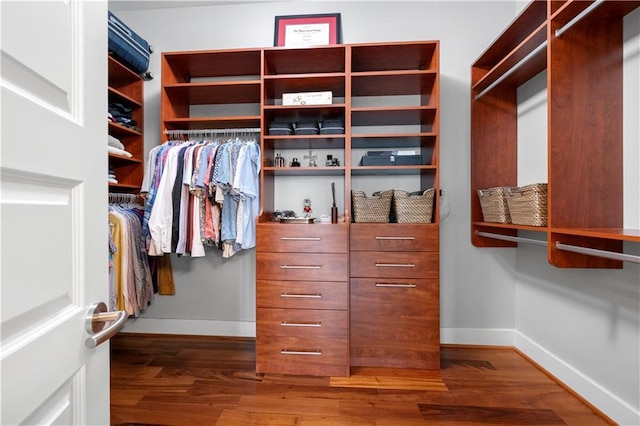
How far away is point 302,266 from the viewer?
6.31 feet

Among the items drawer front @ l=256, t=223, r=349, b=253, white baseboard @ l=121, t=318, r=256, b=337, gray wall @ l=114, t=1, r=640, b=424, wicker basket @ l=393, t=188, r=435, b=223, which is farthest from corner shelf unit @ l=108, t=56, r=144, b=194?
wicker basket @ l=393, t=188, r=435, b=223

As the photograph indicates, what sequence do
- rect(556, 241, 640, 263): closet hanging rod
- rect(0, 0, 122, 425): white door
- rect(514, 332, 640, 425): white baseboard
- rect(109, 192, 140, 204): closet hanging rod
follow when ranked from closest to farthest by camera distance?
rect(0, 0, 122, 425): white door → rect(556, 241, 640, 263): closet hanging rod → rect(514, 332, 640, 425): white baseboard → rect(109, 192, 140, 204): closet hanging rod

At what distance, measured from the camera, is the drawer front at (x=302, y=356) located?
188 cm

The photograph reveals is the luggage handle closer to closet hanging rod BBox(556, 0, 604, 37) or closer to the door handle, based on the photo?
the door handle

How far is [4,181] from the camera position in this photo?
0.38 metres

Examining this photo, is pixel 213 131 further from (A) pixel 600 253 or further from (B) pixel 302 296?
(A) pixel 600 253

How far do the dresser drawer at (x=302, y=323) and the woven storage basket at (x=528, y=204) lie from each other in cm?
115

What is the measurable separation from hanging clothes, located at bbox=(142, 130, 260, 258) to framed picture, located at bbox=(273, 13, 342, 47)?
0.91 metres

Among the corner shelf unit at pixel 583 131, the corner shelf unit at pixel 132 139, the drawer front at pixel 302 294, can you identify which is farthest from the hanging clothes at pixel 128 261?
the corner shelf unit at pixel 583 131

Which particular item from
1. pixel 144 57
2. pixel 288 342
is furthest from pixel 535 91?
pixel 144 57

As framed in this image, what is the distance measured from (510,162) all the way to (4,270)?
2.57 meters

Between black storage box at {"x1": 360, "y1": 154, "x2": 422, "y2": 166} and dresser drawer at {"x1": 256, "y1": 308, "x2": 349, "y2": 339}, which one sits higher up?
black storage box at {"x1": 360, "y1": 154, "x2": 422, "y2": 166}

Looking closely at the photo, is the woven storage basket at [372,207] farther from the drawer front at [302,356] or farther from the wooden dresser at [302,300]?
the drawer front at [302,356]

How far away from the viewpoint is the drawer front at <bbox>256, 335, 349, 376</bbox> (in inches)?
74.1
